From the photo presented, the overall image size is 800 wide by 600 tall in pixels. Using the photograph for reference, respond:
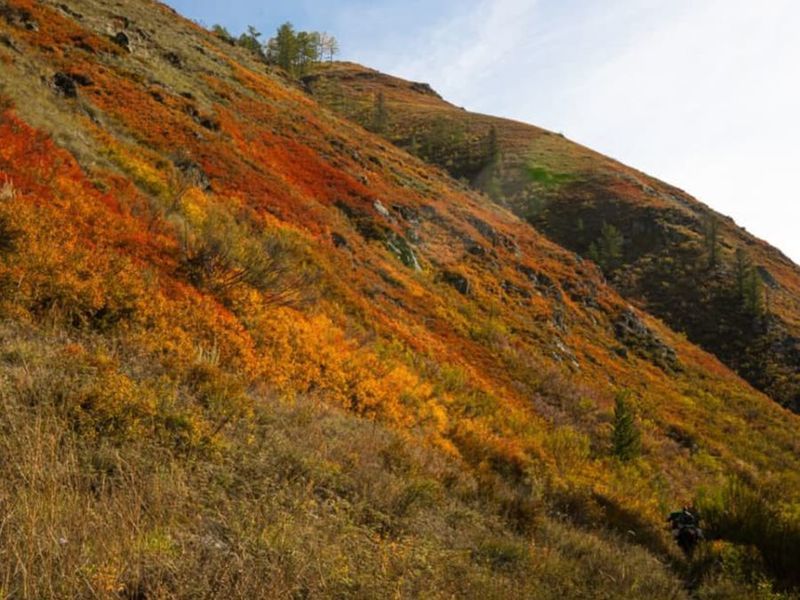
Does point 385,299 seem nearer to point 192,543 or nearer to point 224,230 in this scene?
point 224,230

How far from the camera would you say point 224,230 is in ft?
38.0

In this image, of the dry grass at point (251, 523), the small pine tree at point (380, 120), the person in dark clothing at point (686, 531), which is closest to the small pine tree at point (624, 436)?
the person in dark clothing at point (686, 531)

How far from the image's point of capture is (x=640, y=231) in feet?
172

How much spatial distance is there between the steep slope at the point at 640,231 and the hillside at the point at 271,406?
16958mm

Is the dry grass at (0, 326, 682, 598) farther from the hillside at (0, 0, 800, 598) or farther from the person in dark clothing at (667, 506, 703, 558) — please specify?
the person in dark clothing at (667, 506, 703, 558)

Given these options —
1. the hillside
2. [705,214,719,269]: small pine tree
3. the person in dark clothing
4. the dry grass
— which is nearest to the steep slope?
[705,214,719,269]: small pine tree

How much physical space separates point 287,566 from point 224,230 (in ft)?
31.0

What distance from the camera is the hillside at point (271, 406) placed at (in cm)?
346

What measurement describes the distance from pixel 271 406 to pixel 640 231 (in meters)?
53.4

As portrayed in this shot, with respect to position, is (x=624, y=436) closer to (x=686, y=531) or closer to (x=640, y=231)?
(x=686, y=531)

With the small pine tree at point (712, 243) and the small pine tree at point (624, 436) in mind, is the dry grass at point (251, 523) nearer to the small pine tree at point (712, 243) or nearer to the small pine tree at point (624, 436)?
the small pine tree at point (624, 436)

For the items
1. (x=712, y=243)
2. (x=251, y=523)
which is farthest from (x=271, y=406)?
(x=712, y=243)

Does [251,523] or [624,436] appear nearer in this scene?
[251,523]

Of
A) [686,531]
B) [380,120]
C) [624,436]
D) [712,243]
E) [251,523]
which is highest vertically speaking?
[380,120]
